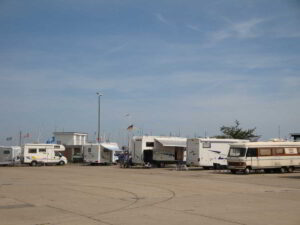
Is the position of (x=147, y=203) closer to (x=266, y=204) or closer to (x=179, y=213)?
(x=179, y=213)

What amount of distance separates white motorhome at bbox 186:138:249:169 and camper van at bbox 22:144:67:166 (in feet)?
59.6

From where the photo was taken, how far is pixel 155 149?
43312mm

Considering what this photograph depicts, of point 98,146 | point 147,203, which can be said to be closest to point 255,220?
point 147,203

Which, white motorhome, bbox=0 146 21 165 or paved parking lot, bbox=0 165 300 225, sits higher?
white motorhome, bbox=0 146 21 165

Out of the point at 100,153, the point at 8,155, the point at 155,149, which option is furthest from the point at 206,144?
the point at 8,155

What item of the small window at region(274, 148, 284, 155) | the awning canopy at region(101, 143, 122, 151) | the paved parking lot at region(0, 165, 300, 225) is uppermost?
the awning canopy at region(101, 143, 122, 151)

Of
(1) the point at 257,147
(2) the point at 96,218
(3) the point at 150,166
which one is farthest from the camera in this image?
(3) the point at 150,166

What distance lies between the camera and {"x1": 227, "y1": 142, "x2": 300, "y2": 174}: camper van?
32625 millimetres

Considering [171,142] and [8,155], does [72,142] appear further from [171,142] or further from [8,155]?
[171,142]

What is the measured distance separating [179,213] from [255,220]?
2238 millimetres

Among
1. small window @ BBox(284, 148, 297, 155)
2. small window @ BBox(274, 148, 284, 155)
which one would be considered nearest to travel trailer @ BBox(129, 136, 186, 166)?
small window @ BBox(274, 148, 284, 155)

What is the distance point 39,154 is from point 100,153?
6923mm

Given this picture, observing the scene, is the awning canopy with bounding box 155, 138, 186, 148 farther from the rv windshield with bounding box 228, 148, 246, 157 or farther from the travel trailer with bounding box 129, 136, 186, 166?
the rv windshield with bounding box 228, 148, 246, 157

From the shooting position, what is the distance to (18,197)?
1641 centimetres
